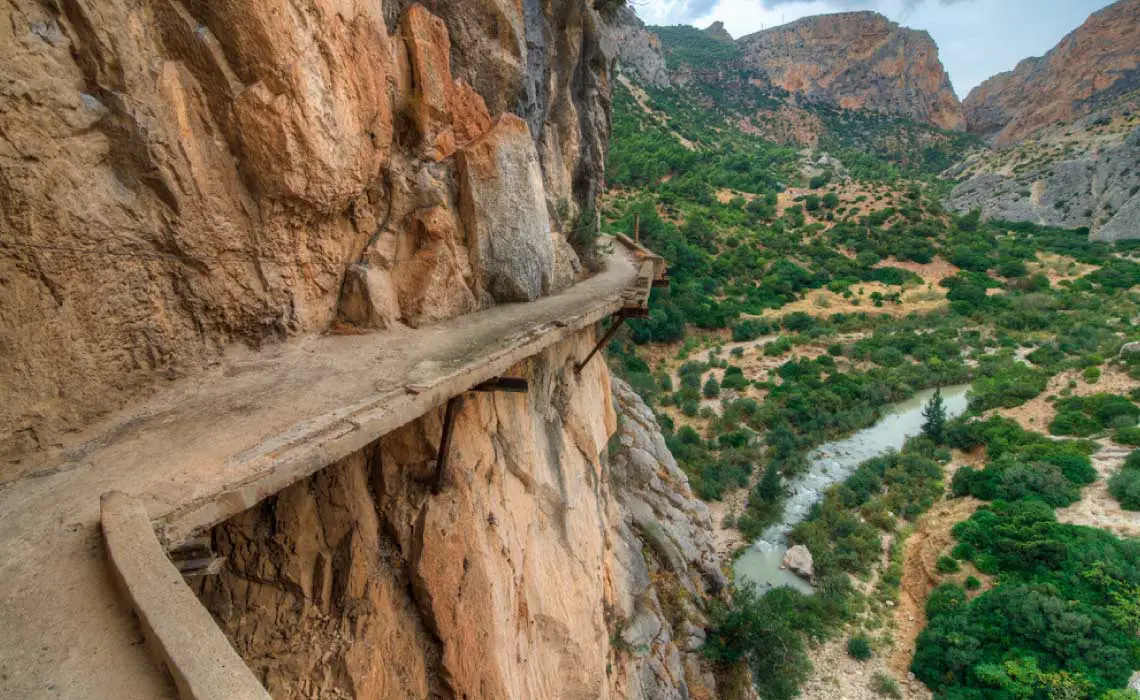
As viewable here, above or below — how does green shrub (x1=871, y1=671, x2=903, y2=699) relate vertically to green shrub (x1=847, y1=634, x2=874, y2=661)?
below

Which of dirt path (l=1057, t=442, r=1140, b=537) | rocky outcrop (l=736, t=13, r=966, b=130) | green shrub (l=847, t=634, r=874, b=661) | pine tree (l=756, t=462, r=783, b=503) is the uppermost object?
rocky outcrop (l=736, t=13, r=966, b=130)

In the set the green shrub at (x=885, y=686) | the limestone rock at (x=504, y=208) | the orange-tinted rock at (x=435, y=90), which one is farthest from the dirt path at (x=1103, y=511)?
the orange-tinted rock at (x=435, y=90)

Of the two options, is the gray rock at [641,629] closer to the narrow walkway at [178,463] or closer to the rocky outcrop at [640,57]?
the narrow walkway at [178,463]

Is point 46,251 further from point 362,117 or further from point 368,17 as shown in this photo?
point 368,17

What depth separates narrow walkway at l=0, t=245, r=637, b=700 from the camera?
2160 mm

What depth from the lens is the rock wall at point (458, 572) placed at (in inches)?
153

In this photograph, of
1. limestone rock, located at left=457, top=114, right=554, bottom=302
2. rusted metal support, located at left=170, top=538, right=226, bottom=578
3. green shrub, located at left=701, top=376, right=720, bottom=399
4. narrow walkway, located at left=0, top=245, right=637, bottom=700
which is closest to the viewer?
narrow walkway, located at left=0, top=245, right=637, bottom=700

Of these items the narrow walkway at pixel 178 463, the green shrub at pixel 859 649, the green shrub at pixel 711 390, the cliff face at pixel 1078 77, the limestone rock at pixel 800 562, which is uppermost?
the cliff face at pixel 1078 77

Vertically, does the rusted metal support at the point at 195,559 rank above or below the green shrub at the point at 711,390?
above

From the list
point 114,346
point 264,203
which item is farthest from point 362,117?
point 114,346

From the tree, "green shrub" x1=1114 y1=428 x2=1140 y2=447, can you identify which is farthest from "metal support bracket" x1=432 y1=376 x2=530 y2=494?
"green shrub" x1=1114 y1=428 x2=1140 y2=447

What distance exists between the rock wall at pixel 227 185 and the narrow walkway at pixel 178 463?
0.36m

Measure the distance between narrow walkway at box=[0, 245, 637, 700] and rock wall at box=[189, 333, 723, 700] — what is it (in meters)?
0.68

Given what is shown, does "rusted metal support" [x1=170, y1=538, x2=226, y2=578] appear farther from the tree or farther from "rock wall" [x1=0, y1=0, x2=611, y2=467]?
the tree
